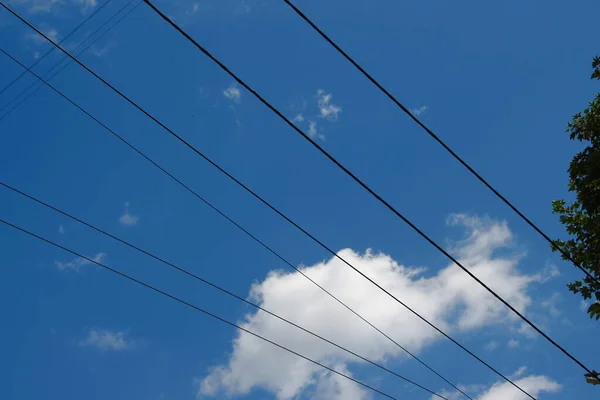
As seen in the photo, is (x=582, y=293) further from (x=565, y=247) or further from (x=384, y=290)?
(x=384, y=290)

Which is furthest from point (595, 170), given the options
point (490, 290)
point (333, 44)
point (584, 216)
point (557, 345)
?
point (333, 44)

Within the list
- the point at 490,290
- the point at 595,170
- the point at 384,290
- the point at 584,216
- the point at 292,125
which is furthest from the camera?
the point at 584,216

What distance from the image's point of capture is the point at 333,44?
14.6ft

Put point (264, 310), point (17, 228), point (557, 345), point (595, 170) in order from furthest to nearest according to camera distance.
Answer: point (595, 170) → point (264, 310) → point (17, 228) → point (557, 345)

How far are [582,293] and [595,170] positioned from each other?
308 centimetres

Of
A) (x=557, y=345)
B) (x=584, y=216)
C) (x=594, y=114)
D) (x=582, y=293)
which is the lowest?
(x=557, y=345)

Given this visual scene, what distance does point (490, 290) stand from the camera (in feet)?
18.8

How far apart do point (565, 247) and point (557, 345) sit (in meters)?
6.31

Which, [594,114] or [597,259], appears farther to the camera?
[594,114]

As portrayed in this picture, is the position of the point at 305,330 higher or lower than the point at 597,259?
lower

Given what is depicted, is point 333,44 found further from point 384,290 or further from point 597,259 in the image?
point 597,259

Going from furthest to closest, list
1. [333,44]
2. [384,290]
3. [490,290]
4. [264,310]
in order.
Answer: [264,310] → [384,290] → [490,290] → [333,44]

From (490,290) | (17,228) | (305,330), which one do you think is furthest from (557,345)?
(17,228)

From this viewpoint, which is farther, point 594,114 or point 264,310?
point 594,114
